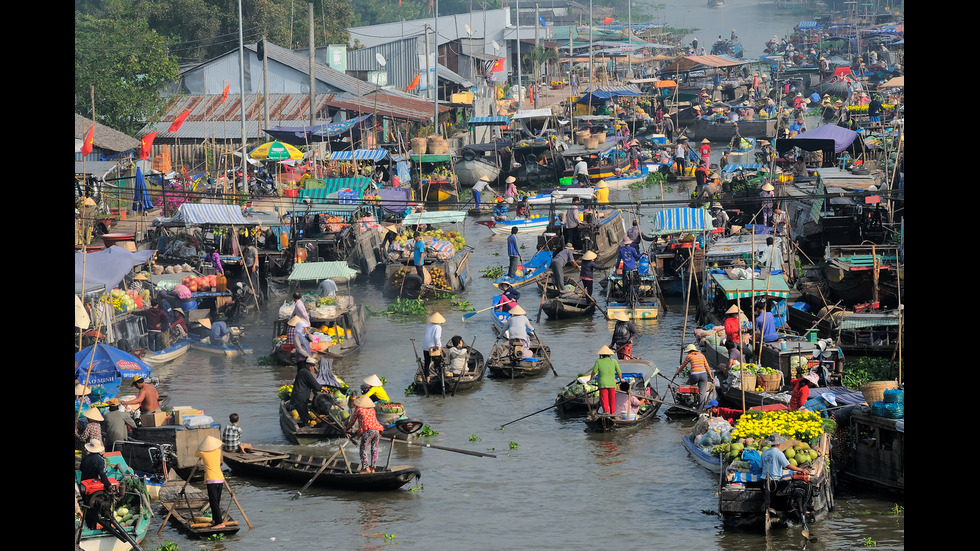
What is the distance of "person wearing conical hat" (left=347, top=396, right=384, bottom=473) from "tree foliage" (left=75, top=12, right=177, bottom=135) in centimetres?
3296

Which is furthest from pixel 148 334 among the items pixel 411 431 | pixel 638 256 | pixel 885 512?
pixel 885 512

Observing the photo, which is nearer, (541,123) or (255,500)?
(255,500)

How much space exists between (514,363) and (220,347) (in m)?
6.25

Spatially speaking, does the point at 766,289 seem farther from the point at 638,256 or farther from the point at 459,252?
the point at 459,252

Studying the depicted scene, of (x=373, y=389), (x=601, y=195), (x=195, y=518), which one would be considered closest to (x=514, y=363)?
(x=373, y=389)

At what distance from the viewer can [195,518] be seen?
15180 millimetres

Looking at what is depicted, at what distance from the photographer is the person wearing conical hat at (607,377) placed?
61.7 ft

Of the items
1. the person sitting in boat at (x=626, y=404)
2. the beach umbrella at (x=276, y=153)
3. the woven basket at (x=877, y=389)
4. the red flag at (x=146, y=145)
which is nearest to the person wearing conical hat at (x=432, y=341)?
the person sitting in boat at (x=626, y=404)

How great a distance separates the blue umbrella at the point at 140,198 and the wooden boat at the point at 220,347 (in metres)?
10.3

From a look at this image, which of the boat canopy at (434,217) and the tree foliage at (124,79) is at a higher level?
the tree foliage at (124,79)

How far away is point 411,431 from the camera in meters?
18.6

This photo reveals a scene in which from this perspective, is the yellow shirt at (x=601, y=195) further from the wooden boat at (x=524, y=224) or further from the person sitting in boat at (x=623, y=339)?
the person sitting in boat at (x=623, y=339)

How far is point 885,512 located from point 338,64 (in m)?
47.3
